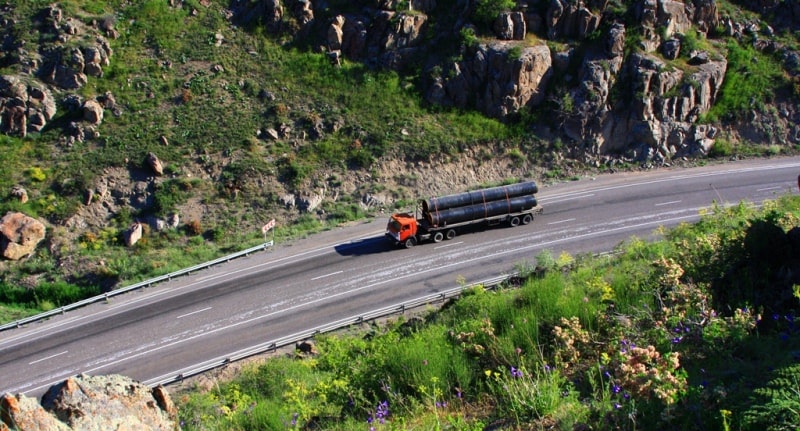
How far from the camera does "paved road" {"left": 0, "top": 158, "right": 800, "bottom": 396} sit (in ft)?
84.0

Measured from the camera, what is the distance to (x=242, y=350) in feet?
82.3

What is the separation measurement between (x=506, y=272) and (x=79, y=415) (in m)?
21.7

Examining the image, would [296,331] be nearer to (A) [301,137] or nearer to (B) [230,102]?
(A) [301,137]

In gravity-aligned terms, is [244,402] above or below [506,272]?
above

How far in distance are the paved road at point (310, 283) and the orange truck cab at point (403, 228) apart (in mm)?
748

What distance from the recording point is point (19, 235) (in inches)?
1243

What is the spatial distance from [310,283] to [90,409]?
20248 millimetres

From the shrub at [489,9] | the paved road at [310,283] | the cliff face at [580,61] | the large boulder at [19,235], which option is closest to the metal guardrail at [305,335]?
the paved road at [310,283]

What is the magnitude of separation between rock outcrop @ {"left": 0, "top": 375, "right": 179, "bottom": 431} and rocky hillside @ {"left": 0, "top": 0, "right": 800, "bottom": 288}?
24314 millimetres

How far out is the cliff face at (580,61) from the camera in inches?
1512

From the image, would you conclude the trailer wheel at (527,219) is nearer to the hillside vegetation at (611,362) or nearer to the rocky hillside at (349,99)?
the rocky hillside at (349,99)

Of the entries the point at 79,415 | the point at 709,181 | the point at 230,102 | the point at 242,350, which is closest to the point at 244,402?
the point at 79,415

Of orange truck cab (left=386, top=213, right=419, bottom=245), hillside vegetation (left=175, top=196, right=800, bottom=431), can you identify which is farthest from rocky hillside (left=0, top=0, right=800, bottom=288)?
hillside vegetation (left=175, top=196, right=800, bottom=431)

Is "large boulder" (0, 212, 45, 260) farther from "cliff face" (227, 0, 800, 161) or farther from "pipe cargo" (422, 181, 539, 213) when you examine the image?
"cliff face" (227, 0, 800, 161)
